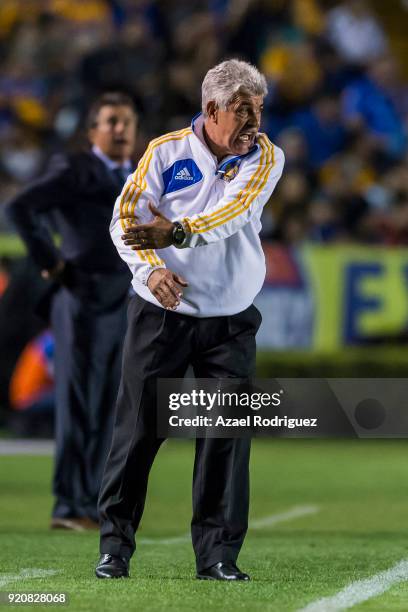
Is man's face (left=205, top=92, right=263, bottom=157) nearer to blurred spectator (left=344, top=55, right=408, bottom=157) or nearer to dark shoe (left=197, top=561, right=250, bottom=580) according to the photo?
dark shoe (left=197, top=561, right=250, bottom=580)

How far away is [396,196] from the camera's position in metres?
16.5

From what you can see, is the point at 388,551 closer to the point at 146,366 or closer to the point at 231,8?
the point at 146,366

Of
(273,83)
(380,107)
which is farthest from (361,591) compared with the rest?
(380,107)

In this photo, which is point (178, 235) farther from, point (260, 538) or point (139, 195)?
point (260, 538)

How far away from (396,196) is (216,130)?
1131cm

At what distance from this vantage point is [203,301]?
17.8ft

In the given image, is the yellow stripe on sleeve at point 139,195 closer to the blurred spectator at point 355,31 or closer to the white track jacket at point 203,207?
the white track jacket at point 203,207

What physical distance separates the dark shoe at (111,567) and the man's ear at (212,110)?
1691 millimetres

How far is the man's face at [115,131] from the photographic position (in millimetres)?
8008

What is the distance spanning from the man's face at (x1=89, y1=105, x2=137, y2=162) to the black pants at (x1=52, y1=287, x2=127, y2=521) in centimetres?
83

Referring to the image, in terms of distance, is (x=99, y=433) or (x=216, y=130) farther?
(x=99, y=433)

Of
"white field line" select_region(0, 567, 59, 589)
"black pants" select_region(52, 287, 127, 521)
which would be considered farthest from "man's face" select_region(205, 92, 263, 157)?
"black pants" select_region(52, 287, 127, 521)

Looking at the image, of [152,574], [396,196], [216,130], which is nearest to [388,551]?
[152,574]

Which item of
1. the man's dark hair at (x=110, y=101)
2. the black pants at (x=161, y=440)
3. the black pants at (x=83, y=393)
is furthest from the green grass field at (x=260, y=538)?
the man's dark hair at (x=110, y=101)
